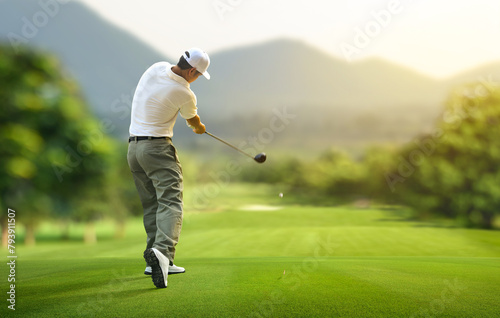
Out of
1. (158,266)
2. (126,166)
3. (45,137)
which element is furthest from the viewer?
(45,137)

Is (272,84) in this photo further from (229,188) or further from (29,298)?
(29,298)

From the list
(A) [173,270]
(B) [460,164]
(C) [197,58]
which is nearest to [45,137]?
→ (A) [173,270]

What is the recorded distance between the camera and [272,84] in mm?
23500

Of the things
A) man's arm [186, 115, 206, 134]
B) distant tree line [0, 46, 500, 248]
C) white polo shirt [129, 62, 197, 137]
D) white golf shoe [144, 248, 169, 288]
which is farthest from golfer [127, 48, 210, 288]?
distant tree line [0, 46, 500, 248]

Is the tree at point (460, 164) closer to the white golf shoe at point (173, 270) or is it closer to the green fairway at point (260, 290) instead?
the green fairway at point (260, 290)

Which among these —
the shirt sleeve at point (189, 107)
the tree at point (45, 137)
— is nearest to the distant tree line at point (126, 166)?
the tree at point (45, 137)

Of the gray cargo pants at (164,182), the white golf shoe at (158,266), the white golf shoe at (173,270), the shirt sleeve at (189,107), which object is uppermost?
the shirt sleeve at (189,107)

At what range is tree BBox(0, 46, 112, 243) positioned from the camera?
16.9m

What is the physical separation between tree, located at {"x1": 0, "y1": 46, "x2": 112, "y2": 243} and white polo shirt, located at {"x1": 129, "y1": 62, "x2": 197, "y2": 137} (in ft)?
41.9

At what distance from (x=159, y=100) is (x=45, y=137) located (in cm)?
1627

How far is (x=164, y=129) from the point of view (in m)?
4.43

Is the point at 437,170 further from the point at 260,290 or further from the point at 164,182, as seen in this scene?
the point at 260,290

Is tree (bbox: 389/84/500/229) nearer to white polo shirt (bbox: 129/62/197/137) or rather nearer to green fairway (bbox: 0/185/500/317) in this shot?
green fairway (bbox: 0/185/500/317)

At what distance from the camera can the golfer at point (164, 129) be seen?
4.35 meters
